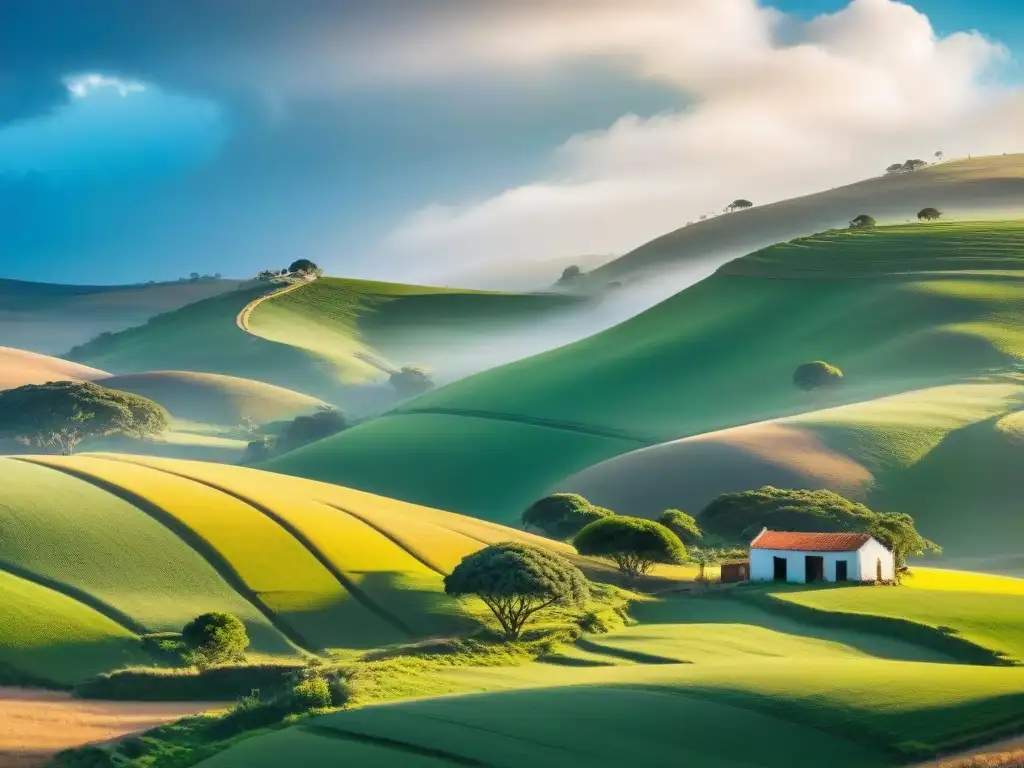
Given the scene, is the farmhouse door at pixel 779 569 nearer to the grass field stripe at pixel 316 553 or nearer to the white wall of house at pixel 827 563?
the white wall of house at pixel 827 563

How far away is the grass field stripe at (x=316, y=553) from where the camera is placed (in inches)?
2298

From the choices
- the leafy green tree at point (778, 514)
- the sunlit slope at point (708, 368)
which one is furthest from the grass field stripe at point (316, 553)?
the sunlit slope at point (708, 368)

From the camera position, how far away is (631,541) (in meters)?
70.9

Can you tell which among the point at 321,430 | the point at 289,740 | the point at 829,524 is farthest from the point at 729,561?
the point at 321,430

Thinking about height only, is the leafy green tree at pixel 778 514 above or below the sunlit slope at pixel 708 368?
below

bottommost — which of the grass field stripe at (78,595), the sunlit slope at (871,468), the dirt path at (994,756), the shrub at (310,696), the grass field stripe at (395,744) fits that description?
the dirt path at (994,756)

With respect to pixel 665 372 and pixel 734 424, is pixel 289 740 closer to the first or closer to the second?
pixel 734 424

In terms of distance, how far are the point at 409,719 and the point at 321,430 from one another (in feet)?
436

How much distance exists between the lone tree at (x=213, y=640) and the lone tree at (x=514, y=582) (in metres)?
9.97

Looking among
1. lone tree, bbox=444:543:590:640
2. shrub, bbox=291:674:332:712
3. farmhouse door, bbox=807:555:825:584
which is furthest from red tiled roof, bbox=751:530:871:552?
shrub, bbox=291:674:332:712

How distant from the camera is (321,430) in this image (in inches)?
6722

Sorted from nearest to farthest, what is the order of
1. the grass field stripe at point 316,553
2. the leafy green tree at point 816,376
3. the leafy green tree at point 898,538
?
the grass field stripe at point 316,553 < the leafy green tree at point 898,538 < the leafy green tree at point 816,376

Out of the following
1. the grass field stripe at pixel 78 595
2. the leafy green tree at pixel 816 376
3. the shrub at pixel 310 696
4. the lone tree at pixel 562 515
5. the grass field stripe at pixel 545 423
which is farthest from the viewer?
the leafy green tree at pixel 816 376

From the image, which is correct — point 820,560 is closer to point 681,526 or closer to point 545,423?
point 681,526
